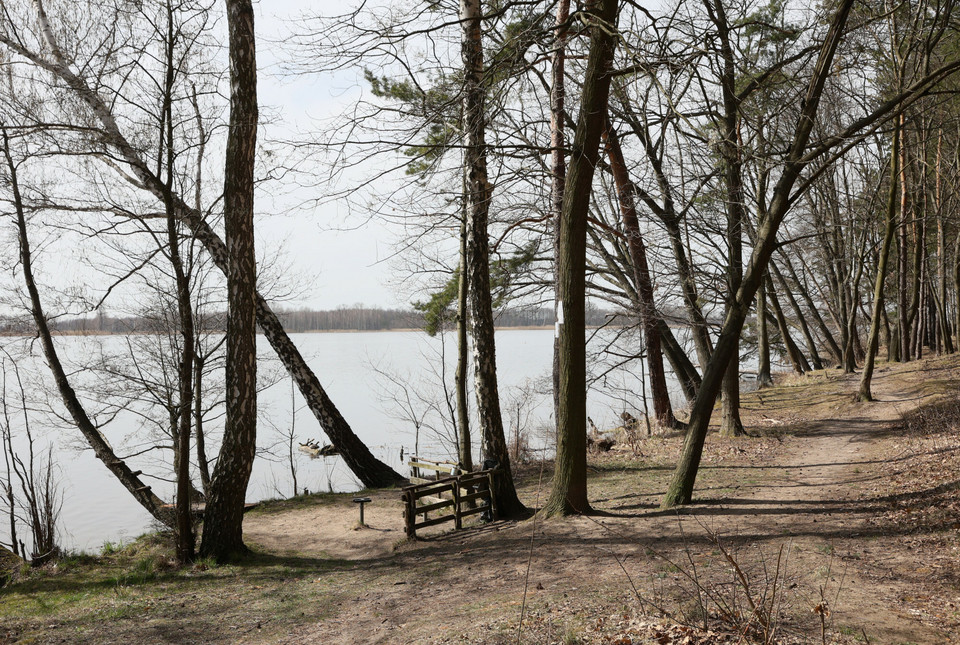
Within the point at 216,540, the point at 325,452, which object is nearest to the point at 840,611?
the point at 216,540

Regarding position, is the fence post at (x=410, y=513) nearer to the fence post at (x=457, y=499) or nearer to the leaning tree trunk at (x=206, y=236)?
the fence post at (x=457, y=499)

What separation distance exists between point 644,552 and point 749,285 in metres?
3.44

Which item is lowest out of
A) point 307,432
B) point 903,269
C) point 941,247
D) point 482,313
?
point 307,432

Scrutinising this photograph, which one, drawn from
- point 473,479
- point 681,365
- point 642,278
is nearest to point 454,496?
point 473,479

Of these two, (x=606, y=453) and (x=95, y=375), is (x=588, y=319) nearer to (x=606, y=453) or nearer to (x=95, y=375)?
(x=606, y=453)

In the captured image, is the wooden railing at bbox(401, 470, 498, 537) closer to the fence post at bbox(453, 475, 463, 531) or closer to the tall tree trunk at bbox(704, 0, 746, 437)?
the fence post at bbox(453, 475, 463, 531)

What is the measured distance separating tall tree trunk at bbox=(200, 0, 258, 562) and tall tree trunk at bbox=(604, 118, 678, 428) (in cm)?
738

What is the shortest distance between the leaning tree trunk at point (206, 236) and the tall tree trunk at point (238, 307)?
0.57 meters

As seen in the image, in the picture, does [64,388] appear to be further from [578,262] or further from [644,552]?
[644,552]

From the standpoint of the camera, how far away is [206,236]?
1026cm

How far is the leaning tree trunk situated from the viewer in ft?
28.7

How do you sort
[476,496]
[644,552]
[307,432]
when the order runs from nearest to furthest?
1. [644,552]
2. [476,496]
3. [307,432]

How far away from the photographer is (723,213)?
44.7ft

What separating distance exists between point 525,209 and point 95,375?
32.7 ft
